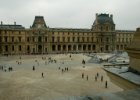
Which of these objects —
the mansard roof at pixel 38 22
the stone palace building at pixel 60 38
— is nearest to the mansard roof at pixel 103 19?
the stone palace building at pixel 60 38

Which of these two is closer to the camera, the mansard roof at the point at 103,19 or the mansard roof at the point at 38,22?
the mansard roof at the point at 38,22

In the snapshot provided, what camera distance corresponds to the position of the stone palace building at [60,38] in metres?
87.6

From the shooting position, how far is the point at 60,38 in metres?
93.8

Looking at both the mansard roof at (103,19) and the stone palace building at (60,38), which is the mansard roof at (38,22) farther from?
the mansard roof at (103,19)

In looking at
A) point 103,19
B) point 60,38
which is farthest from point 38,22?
point 103,19

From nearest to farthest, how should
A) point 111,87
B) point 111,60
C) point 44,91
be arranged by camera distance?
point 44,91 → point 111,87 → point 111,60

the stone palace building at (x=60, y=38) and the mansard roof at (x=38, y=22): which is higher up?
the mansard roof at (x=38, y=22)

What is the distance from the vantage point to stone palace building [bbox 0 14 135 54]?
87562mm

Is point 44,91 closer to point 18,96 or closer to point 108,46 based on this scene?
point 18,96

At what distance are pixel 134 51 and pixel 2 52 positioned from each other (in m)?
85.6

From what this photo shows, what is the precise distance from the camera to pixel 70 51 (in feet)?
313

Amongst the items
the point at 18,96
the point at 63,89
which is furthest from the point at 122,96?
the point at 63,89

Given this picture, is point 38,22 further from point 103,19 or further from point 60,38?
point 103,19

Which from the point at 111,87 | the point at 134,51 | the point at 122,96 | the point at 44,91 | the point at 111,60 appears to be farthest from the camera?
the point at 111,60
